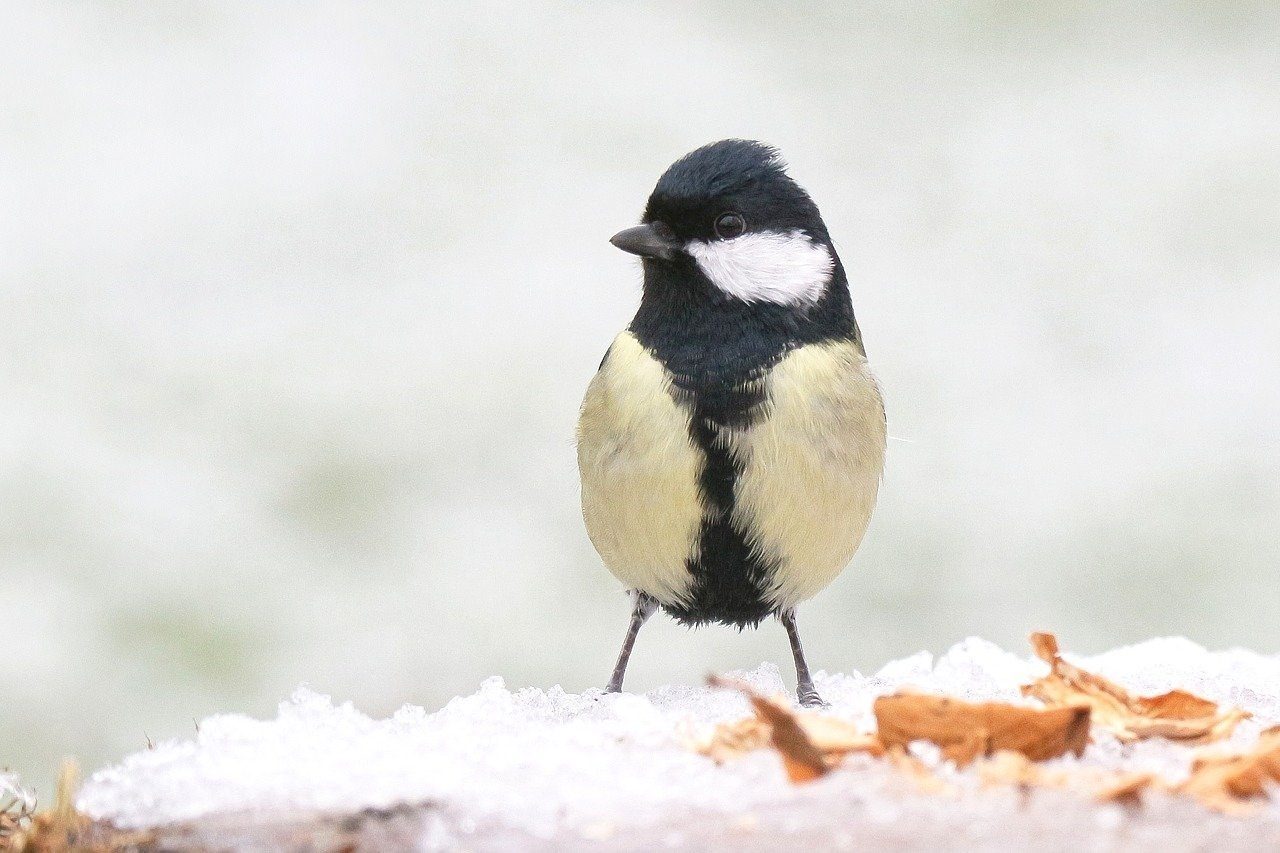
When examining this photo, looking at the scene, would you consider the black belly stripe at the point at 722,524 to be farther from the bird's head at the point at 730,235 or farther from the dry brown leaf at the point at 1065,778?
the dry brown leaf at the point at 1065,778

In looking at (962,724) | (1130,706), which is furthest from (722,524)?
(962,724)

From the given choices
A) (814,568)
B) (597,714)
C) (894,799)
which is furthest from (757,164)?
(894,799)

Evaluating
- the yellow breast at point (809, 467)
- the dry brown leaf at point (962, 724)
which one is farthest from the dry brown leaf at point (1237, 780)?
the yellow breast at point (809, 467)

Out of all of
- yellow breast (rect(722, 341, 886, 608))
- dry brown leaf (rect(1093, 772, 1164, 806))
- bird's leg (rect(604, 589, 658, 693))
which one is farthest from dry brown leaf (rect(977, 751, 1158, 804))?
bird's leg (rect(604, 589, 658, 693))

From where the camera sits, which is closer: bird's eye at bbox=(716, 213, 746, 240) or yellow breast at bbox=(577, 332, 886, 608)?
yellow breast at bbox=(577, 332, 886, 608)

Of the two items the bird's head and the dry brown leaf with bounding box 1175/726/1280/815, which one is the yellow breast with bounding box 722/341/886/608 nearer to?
the bird's head

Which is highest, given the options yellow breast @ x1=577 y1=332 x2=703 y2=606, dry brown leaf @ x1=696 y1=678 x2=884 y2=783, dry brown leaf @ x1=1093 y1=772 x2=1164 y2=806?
yellow breast @ x1=577 y1=332 x2=703 y2=606

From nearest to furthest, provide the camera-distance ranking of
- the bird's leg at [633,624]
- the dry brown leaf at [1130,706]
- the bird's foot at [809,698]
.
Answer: the dry brown leaf at [1130,706]
the bird's foot at [809,698]
the bird's leg at [633,624]

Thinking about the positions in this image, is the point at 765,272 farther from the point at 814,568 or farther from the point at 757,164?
the point at 814,568
